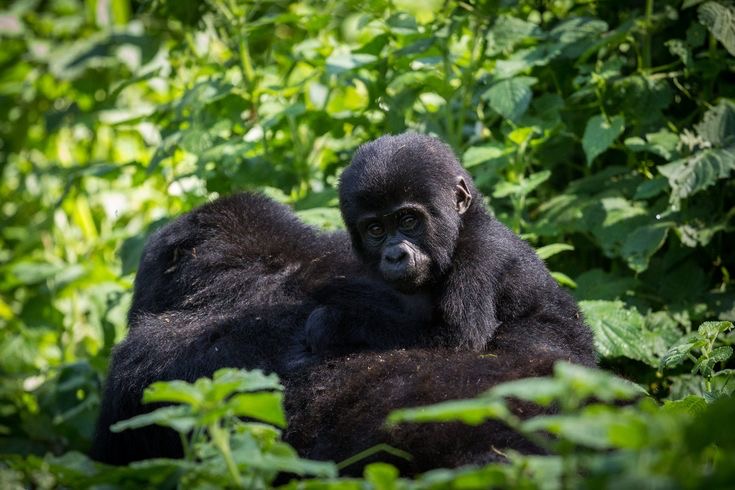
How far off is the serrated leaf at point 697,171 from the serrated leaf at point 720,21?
0.50 m

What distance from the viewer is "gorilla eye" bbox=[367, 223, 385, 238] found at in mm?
3789

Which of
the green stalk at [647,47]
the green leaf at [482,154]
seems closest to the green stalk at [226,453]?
the green leaf at [482,154]

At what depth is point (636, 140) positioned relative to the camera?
15.2ft

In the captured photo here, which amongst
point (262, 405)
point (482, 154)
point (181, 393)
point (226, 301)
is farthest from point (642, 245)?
point (181, 393)

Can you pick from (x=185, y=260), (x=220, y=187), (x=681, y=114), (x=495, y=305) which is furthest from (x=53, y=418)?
(x=681, y=114)

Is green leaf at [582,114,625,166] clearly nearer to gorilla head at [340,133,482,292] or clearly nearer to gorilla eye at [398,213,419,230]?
gorilla head at [340,133,482,292]

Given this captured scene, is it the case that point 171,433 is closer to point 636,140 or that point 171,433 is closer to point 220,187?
point 220,187

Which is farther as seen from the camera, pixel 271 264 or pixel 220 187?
pixel 220 187

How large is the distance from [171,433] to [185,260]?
0.61 m

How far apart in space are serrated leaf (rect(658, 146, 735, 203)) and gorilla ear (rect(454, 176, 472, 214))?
3.35 ft

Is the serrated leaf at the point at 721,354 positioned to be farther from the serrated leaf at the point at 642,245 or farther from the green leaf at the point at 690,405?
the serrated leaf at the point at 642,245

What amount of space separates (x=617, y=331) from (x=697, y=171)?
31.6 inches

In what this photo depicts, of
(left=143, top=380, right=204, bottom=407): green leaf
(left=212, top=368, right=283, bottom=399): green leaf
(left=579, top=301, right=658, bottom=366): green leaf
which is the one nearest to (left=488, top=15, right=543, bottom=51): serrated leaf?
(left=579, top=301, right=658, bottom=366): green leaf

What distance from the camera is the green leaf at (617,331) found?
4.07 meters
